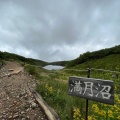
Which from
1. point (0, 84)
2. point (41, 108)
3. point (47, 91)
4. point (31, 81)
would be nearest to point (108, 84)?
point (41, 108)

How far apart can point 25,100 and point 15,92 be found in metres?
1.28

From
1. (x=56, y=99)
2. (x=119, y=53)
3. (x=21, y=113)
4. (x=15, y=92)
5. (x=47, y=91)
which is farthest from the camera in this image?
(x=119, y=53)

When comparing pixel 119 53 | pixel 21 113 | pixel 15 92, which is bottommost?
pixel 21 113

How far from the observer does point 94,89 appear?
5.17 meters

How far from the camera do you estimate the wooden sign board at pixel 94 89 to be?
487cm

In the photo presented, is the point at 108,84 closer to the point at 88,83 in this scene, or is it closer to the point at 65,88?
the point at 88,83

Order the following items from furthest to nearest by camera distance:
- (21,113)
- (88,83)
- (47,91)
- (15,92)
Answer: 1. (15,92)
2. (47,91)
3. (21,113)
4. (88,83)

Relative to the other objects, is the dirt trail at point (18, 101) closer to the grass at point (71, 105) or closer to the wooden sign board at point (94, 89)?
the grass at point (71, 105)

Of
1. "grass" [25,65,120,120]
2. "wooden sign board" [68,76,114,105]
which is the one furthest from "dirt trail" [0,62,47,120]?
"wooden sign board" [68,76,114,105]

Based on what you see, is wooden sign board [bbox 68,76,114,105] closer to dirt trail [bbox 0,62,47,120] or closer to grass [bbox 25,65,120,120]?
grass [bbox 25,65,120,120]

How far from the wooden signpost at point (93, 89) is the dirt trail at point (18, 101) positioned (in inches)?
88.1

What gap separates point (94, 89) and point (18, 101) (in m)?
4.51

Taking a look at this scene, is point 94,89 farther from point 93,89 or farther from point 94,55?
point 94,55

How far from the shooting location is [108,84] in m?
4.89
